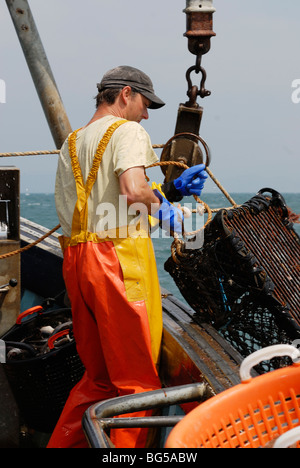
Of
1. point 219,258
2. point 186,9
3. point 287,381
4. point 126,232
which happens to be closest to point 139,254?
point 126,232

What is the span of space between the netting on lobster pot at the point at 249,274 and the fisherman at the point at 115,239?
253 mm

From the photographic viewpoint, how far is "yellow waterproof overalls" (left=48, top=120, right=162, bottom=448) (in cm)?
288

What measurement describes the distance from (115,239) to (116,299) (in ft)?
0.90

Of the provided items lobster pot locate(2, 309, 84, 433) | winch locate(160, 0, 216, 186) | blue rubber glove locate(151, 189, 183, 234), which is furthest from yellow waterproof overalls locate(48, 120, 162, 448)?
winch locate(160, 0, 216, 186)

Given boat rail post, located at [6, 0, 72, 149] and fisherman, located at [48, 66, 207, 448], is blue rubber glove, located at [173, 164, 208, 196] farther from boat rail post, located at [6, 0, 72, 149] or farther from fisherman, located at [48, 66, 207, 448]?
boat rail post, located at [6, 0, 72, 149]

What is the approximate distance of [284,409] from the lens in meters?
2.03

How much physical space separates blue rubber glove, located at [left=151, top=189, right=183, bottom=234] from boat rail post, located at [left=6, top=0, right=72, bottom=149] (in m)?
2.34

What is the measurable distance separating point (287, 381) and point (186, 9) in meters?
2.20

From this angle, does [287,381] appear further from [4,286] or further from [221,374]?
[4,286]

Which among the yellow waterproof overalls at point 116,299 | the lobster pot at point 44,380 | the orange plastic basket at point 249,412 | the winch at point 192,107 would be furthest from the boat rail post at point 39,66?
the orange plastic basket at point 249,412

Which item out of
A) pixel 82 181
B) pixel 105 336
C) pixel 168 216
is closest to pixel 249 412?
pixel 105 336

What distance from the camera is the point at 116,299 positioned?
2.90 meters

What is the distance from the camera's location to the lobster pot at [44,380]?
138 inches

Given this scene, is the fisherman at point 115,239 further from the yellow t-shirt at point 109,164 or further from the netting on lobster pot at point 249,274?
the netting on lobster pot at point 249,274
